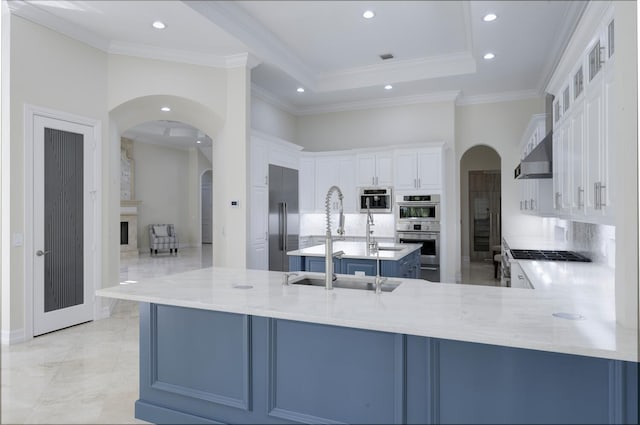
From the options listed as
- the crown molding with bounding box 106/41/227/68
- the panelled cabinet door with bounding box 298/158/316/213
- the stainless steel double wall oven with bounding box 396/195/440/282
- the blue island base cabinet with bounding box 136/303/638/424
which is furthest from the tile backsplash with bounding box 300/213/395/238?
the blue island base cabinet with bounding box 136/303/638/424

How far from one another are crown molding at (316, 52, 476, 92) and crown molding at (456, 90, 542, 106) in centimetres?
123

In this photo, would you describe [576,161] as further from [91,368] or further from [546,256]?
[91,368]

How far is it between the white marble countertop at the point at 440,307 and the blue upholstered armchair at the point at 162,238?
8877 millimetres

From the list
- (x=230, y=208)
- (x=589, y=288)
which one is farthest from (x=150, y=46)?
(x=589, y=288)

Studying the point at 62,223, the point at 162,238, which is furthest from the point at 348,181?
the point at 162,238

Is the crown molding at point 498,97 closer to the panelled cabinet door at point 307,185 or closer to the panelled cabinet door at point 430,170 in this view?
the panelled cabinet door at point 430,170

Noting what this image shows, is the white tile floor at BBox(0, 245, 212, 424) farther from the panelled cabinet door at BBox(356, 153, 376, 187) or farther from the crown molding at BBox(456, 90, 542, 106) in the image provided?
the crown molding at BBox(456, 90, 542, 106)

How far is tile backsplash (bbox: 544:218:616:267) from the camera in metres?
3.49

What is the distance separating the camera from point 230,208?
5234mm

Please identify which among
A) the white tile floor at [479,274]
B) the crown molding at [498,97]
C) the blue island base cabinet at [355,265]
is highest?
the crown molding at [498,97]

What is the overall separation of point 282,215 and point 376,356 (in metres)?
4.63

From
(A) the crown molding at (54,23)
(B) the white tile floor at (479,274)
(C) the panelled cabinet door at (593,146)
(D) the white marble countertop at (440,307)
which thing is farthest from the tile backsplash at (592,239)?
(A) the crown molding at (54,23)

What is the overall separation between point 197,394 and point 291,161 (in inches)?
195

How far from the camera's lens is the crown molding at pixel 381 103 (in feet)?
23.1
